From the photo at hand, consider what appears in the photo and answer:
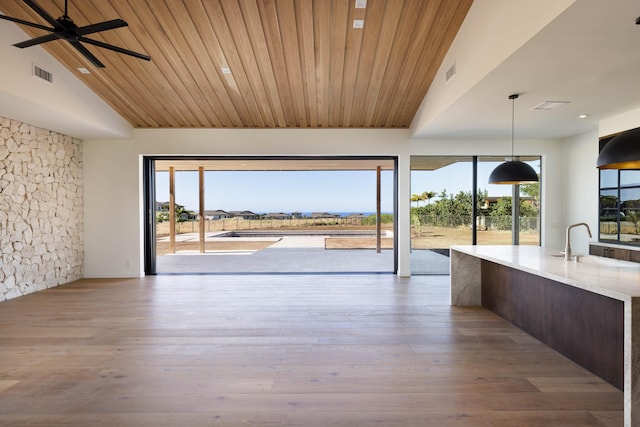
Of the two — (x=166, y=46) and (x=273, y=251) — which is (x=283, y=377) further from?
(x=273, y=251)

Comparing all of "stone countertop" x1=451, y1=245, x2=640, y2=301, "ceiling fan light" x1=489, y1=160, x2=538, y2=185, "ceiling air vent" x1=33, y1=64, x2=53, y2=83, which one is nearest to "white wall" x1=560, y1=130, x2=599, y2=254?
"ceiling fan light" x1=489, y1=160, x2=538, y2=185

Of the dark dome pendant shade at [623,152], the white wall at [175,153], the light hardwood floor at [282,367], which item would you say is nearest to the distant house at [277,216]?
the white wall at [175,153]

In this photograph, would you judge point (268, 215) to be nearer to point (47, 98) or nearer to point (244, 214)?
point (244, 214)

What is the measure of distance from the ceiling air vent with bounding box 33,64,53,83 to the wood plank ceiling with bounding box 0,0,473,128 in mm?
306

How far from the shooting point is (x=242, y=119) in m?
5.99

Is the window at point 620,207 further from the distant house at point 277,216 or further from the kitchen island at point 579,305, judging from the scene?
the distant house at point 277,216

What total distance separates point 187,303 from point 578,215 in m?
6.42

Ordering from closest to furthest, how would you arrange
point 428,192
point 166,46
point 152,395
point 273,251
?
point 152,395 < point 166,46 < point 428,192 < point 273,251

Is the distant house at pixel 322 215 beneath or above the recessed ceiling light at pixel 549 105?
beneath

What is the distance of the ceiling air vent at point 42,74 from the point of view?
13.8 feet

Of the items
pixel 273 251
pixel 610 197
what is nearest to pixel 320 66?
pixel 610 197

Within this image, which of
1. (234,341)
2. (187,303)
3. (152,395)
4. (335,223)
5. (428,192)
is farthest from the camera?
(335,223)

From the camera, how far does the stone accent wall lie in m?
4.85

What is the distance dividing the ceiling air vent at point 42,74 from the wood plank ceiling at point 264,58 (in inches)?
12.0
